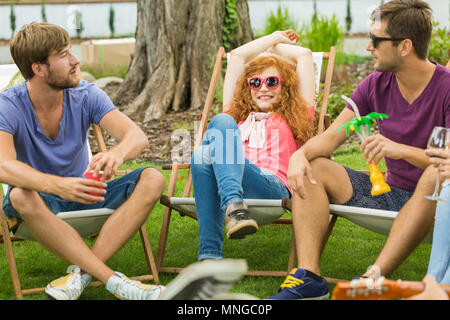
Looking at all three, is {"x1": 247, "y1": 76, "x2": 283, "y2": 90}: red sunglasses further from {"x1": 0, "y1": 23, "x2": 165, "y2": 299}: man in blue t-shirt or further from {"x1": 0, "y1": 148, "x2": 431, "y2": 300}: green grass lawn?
{"x1": 0, "y1": 148, "x2": 431, "y2": 300}: green grass lawn

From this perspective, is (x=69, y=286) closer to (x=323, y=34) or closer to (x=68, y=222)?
(x=68, y=222)

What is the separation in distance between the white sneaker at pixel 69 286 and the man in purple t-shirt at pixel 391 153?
0.96m

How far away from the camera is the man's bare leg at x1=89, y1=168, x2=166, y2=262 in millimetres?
3113

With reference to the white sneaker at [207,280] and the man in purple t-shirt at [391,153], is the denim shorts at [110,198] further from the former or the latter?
the white sneaker at [207,280]

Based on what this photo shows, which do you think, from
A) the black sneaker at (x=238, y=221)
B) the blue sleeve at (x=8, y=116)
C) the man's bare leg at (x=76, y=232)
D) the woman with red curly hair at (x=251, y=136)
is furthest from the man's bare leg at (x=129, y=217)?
the blue sleeve at (x=8, y=116)

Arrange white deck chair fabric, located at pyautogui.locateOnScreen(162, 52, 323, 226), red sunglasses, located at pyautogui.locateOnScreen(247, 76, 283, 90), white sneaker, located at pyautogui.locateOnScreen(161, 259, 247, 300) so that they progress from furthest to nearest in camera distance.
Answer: red sunglasses, located at pyautogui.locateOnScreen(247, 76, 283, 90) → white deck chair fabric, located at pyautogui.locateOnScreen(162, 52, 323, 226) → white sneaker, located at pyautogui.locateOnScreen(161, 259, 247, 300)

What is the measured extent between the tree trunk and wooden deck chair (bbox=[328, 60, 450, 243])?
14.2ft

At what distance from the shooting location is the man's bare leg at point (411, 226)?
2.78m

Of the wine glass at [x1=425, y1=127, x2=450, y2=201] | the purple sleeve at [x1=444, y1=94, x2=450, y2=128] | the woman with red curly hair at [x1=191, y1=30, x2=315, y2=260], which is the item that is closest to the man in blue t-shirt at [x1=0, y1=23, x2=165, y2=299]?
the woman with red curly hair at [x1=191, y1=30, x2=315, y2=260]

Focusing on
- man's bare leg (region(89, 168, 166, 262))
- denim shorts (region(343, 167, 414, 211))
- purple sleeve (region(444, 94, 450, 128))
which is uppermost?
purple sleeve (region(444, 94, 450, 128))
